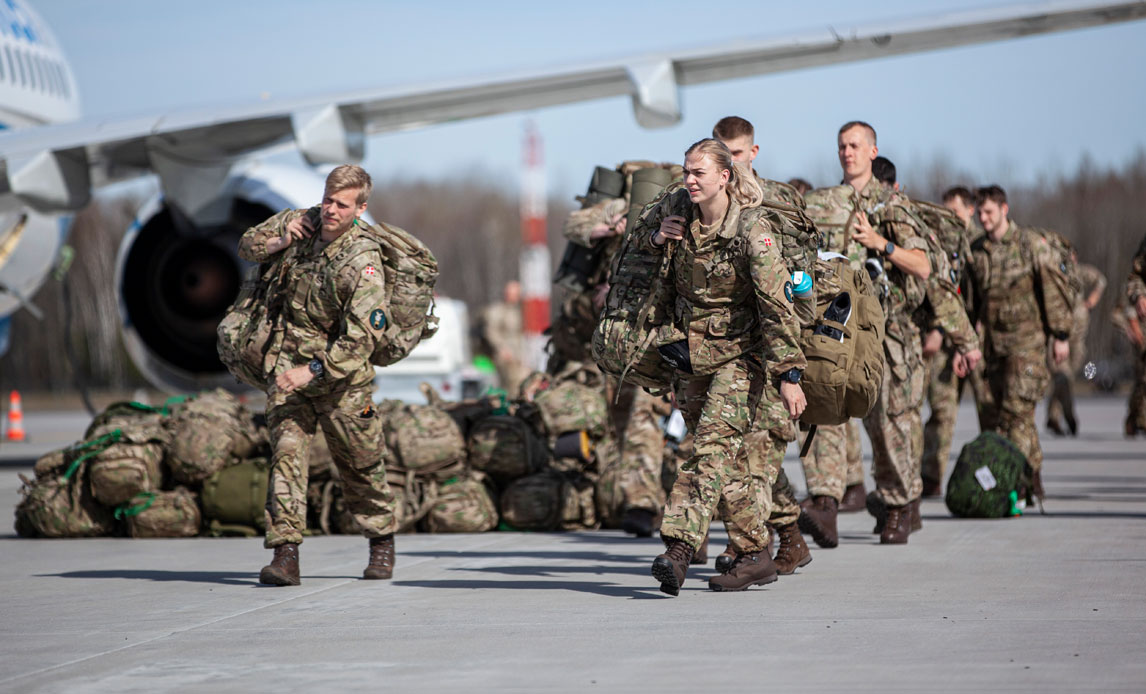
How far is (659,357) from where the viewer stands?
610cm

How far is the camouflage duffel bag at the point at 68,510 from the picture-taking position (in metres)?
8.96

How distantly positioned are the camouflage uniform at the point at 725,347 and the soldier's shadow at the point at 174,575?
2249 millimetres

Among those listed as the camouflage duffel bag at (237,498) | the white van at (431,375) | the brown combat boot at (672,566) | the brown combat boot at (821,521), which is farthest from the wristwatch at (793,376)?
the white van at (431,375)

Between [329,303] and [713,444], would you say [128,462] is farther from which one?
[713,444]

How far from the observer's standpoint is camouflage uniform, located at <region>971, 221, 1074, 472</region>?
32.5 ft

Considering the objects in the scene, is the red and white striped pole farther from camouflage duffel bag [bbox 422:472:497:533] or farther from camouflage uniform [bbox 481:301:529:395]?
camouflage duffel bag [bbox 422:472:497:533]

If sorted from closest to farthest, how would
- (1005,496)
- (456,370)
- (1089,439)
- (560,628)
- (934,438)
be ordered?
(560,628) < (1005,496) < (934,438) < (1089,439) < (456,370)

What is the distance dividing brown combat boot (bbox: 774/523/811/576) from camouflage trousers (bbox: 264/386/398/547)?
202cm

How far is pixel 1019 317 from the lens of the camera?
10.0m

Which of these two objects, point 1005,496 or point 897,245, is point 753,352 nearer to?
point 897,245

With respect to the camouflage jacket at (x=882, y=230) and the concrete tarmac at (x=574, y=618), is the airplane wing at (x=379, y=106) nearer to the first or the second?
the concrete tarmac at (x=574, y=618)

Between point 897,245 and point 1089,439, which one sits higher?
point 897,245

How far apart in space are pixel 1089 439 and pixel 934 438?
760 cm

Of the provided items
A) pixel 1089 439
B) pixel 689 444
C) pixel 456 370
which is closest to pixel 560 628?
pixel 689 444
